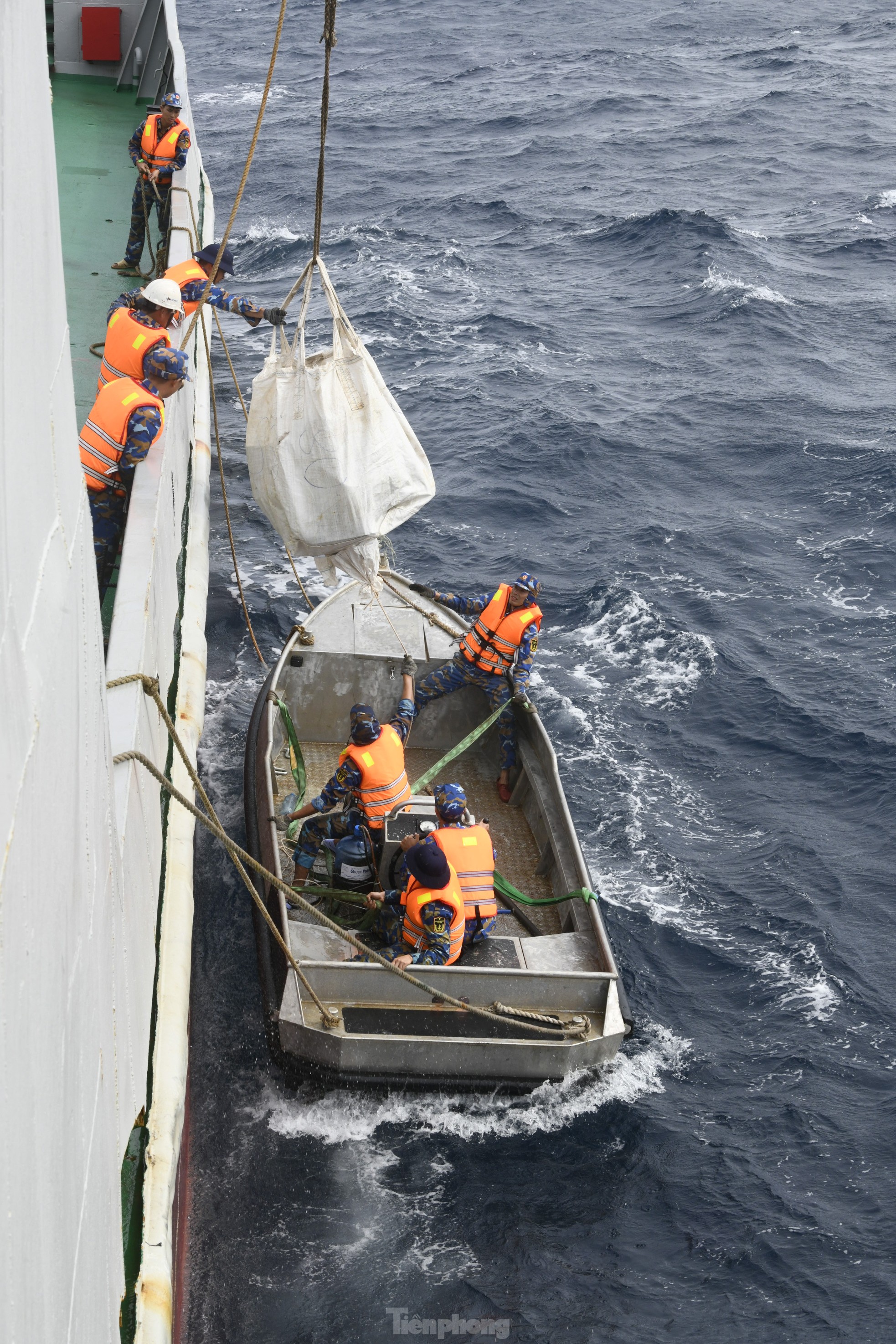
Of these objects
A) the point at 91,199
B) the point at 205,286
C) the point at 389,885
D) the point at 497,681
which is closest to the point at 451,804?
the point at 389,885

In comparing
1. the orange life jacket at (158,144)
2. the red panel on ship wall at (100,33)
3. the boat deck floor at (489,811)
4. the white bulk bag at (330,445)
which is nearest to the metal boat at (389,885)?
the boat deck floor at (489,811)

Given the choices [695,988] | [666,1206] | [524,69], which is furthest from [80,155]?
[524,69]

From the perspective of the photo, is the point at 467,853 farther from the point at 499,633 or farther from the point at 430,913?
the point at 499,633

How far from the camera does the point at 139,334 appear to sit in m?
8.32

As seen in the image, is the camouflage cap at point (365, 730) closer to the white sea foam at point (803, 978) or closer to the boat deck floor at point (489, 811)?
the boat deck floor at point (489, 811)

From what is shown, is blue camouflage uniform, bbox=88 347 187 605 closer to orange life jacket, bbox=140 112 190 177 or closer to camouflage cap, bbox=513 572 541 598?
camouflage cap, bbox=513 572 541 598

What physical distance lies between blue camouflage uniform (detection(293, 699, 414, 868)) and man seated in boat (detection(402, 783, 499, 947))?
27.8 inches

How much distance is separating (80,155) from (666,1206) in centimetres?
1334

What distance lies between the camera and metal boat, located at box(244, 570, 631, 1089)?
26.9 ft

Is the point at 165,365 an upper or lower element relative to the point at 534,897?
upper

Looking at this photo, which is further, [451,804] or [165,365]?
[451,804]

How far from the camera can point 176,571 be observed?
8.98 metres

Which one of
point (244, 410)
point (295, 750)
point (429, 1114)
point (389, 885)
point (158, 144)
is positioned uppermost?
point (158, 144)

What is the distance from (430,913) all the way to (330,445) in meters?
3.19
